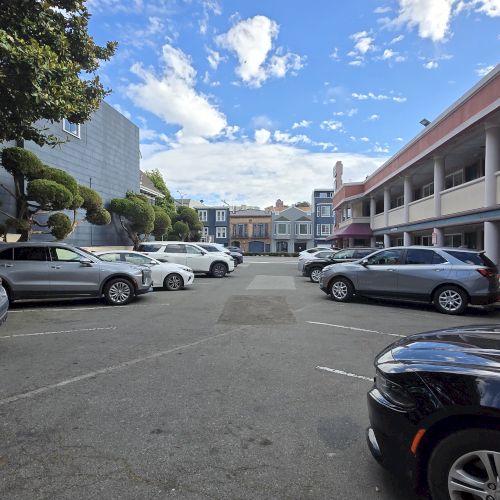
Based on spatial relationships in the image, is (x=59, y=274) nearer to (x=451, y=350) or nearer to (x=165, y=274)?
(x=165, y=274)

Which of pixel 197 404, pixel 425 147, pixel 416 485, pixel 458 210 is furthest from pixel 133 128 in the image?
pixel 416 485

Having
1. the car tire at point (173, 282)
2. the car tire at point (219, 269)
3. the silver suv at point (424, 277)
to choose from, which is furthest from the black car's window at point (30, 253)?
the car tire at point (219, 269)

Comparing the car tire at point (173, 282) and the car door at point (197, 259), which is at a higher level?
the car door at point (197, 259)

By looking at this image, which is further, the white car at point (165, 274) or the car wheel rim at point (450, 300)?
the white car at point (165, 274)

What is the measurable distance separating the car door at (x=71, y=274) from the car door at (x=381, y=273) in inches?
279

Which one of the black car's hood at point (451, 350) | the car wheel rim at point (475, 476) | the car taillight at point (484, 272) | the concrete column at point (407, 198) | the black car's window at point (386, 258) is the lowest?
the car wheel rim at point (475, 476)

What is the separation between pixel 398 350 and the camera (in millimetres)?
2990

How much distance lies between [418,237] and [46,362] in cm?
2463

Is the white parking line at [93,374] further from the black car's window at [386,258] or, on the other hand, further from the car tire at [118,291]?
the black car's window at [386,258]

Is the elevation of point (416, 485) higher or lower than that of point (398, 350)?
lower

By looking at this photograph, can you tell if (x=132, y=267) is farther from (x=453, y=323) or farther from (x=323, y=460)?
(x=323, y=460)

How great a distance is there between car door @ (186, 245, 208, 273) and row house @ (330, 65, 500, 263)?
398 inches

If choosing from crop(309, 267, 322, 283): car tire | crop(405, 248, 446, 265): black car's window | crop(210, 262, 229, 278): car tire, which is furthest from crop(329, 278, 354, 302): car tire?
crop(210, 262, 229, 278): car tire

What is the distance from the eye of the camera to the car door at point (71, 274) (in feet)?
33.8
